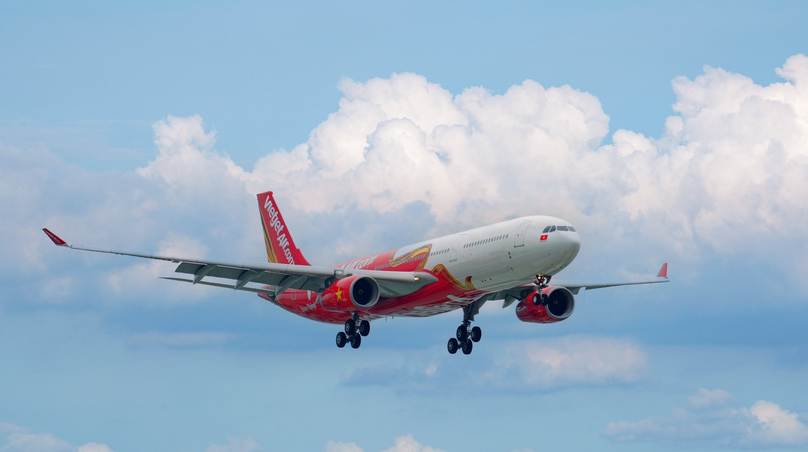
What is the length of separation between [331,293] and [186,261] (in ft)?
28.6

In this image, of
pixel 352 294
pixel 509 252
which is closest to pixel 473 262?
pixel 509 252

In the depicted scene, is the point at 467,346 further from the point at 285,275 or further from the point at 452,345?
the point at 285,275

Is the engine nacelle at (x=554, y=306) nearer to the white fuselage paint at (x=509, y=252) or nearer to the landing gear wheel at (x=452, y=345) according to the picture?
the landing gear wheel at (x=452, y=345)

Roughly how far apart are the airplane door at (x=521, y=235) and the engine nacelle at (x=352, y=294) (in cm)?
1047

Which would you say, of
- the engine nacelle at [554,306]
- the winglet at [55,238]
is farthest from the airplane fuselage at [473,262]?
the winglet at [55,238]

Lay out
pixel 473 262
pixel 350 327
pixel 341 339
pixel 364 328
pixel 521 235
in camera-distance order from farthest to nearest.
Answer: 1. pixel 341 339
2. pixel 364 328
3. pixel 350 327
4. pixel 473 262
5. pixel 521 235

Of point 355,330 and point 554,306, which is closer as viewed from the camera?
point 554,306

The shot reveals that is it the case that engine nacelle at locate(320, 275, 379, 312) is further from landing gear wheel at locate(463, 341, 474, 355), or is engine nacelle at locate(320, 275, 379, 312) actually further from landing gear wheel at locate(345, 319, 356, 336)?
landing gear wheel at locate(463, 341, 474, 355)

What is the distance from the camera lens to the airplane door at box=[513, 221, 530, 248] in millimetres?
57531

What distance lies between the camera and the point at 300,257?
81.5 m

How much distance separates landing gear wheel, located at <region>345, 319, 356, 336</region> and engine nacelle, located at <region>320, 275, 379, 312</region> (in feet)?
15.2

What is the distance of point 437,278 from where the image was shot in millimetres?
63375

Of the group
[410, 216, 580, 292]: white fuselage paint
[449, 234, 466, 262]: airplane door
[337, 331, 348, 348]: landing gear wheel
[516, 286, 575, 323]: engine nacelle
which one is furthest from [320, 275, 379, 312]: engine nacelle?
[516, 286, 575, 323]: engine nacelle

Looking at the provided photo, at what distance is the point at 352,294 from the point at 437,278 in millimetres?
5067
